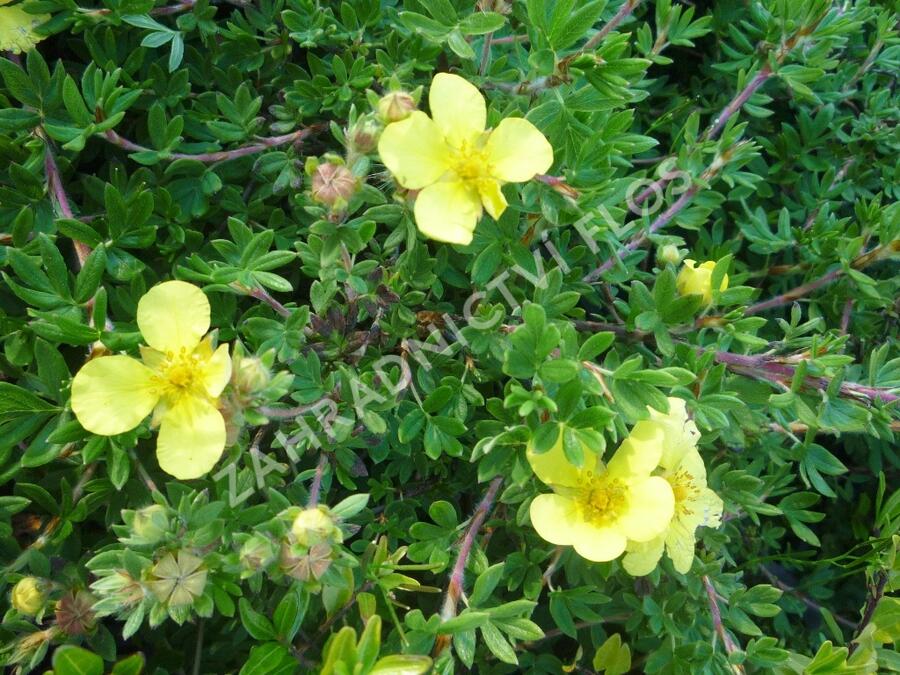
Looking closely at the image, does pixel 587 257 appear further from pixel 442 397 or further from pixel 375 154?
pixel 375 154

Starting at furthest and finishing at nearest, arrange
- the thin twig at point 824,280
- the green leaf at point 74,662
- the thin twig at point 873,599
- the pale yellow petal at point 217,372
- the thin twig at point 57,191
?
the thin twig at point 824,280
the thin twig at point 873,599
the thin twig at point 57,191
the pale yellow petal at point 217,372
the green leaf at point 74,662

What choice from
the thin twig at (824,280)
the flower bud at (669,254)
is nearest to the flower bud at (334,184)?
the flower bud at (669,254)

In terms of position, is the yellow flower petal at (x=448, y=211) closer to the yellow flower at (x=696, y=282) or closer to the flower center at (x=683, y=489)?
the yellow flower at (x=696, y=282)

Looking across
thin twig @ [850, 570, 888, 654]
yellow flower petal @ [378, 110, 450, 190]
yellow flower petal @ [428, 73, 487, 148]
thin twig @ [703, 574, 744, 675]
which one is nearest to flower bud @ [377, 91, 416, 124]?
yellow flower petal @ [378, 110, 450, 190]

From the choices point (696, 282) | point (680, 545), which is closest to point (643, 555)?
point (680, 545)

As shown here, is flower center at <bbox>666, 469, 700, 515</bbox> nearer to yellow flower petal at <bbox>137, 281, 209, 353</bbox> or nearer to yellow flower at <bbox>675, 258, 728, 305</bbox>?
yellow flower at <bbox>675, 258, 728, 305</bbox>

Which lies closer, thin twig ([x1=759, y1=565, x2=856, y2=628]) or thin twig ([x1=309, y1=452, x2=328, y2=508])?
thin twig ([x1=309, y1=452, x2=328, y2=508])
